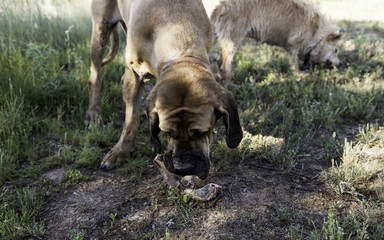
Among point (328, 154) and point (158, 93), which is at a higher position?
point (158, 93)

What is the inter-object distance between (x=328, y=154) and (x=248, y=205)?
1204 millimetres

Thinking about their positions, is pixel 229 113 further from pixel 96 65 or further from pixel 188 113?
pixel 96 65

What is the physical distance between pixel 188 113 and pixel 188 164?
0.39 meters

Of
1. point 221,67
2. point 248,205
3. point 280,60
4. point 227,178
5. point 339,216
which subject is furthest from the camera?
point 280,60

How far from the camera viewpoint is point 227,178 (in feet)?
10.6

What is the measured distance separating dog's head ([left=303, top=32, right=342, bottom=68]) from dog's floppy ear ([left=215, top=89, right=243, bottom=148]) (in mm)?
4100

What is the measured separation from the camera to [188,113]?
242cm

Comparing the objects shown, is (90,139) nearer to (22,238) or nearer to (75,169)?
(75,169)

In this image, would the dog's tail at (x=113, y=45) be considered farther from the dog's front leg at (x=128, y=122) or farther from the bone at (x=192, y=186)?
the bone at (x=192, y=186)

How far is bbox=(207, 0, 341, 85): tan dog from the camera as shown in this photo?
211 inches

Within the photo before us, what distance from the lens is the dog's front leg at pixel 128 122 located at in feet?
11.8

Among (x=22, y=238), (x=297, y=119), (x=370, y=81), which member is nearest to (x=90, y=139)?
(x=22, y=238)

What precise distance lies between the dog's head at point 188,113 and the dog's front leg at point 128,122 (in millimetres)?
1039

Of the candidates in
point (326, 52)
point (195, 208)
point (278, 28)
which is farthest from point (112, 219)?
point (326, 52)
